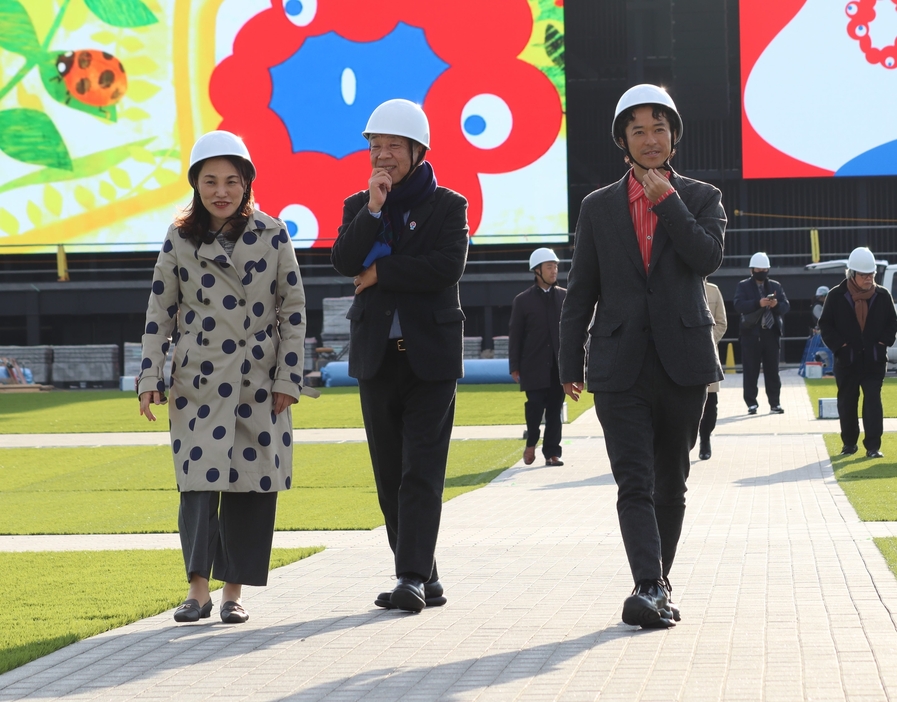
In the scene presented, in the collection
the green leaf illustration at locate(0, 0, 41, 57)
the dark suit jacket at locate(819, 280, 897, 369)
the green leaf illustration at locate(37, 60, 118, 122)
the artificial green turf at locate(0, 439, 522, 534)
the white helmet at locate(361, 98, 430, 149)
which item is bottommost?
the artificial green turf at locate(0, 439, 522, 534)

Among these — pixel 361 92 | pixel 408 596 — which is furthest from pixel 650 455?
pixel 361 92

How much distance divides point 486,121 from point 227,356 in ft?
88.3

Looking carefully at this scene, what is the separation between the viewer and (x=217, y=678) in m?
4.52

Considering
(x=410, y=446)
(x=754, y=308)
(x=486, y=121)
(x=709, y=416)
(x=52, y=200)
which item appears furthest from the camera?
(x=52, y=200)

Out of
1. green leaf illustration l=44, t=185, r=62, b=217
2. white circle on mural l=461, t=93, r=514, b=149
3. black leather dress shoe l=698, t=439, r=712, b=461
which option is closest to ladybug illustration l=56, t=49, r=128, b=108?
green leaf illustration l=44, t=185, r=62, b=217

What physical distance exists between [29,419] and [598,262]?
58.7ft

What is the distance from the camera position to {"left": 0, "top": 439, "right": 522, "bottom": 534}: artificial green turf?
9711 millimetres

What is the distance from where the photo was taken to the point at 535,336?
13.1 metres

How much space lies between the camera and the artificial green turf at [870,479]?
889cm

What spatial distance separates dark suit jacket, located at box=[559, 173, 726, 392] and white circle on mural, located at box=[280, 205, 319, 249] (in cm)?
2686

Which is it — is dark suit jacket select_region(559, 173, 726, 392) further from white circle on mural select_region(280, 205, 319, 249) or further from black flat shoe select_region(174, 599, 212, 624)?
white circle on mural select_region(280, 205, 319, 249)

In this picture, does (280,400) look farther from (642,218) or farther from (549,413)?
(549,413)

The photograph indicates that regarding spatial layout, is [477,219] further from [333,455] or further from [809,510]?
[809,510]

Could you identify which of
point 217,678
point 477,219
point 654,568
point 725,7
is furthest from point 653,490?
point 725,7
